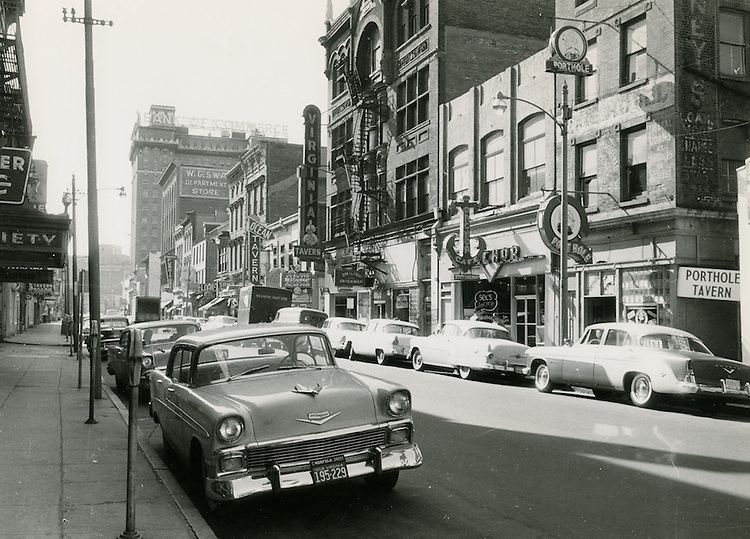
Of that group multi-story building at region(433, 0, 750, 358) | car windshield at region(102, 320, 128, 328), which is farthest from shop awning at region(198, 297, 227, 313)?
multi-story building at region(433, 0, 750, 358)

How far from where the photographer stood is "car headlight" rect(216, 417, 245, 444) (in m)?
6.11

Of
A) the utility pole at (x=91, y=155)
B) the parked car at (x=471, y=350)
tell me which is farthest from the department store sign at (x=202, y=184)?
the utility pole at (x=91, y=155)

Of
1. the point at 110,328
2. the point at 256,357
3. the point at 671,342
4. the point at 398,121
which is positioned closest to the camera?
the point at 256,357

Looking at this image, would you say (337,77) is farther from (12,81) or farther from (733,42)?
(733,42)

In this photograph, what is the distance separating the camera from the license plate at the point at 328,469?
6.16 metres

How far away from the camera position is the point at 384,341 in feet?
82.5

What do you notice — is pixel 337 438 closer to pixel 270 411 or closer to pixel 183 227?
pixel 270 411

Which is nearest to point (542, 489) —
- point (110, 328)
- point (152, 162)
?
point (110, 328)

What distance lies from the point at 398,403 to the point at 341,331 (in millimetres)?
21550

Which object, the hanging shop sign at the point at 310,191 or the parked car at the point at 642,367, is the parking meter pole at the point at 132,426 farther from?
the hanging shop sign at the point at 310,191

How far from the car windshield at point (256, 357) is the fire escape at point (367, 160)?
100 ft

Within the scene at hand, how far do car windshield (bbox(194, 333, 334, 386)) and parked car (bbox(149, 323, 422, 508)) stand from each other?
0.03 feet

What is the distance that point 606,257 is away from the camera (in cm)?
2206

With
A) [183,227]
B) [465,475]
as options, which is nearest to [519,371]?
[465,475]
